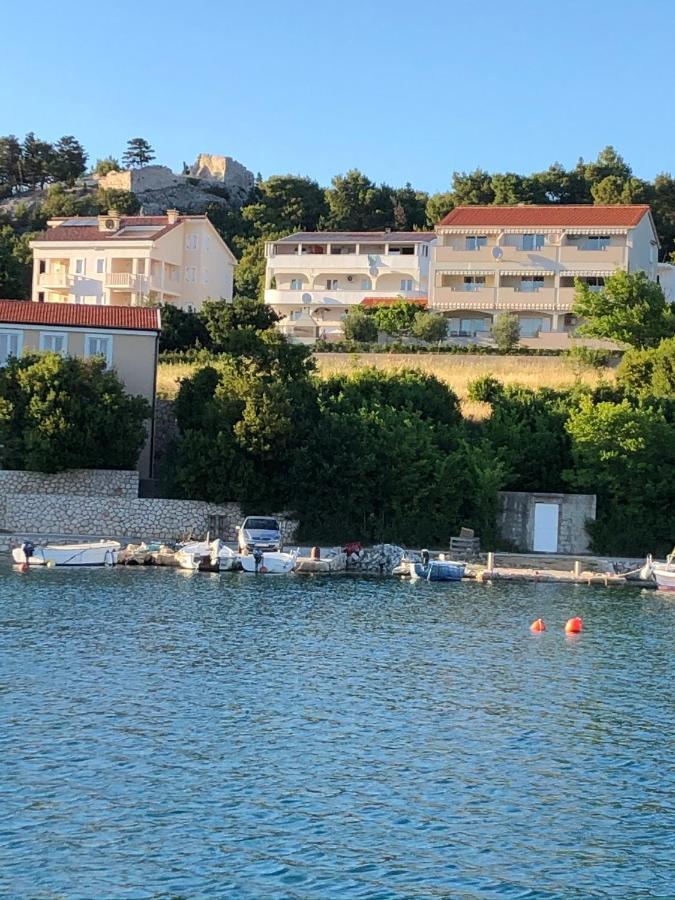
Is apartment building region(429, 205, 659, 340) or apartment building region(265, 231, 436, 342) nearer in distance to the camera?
apartment building region(429, 205, 659, 340)

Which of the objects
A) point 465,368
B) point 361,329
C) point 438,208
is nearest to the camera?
point 465,368

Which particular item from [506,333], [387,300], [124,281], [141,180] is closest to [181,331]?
[506,333]

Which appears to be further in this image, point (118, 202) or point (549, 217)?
point (118, 202)

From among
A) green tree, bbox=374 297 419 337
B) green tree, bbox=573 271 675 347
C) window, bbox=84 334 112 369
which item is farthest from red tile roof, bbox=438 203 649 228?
window, bbox=84 334 112 369

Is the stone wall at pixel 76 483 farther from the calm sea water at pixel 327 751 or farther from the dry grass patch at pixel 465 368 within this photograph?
the calm sea water at pixel 327 751

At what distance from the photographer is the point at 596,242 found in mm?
91625

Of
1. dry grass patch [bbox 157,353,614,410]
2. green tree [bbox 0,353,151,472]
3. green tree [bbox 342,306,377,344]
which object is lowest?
green tree [bbox 0,353,151,472]

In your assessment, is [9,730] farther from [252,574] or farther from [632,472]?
[632,472]

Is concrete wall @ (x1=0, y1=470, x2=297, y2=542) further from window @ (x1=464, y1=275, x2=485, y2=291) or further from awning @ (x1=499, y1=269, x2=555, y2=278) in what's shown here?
awning @ (x1=499, y1=269, x2=555, y2=278)

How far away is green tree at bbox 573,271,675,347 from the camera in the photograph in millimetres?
72875

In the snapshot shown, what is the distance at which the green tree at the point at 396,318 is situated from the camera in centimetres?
8525

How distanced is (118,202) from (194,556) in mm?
92365

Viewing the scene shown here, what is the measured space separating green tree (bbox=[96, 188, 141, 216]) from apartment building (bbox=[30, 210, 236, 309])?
3156 cm

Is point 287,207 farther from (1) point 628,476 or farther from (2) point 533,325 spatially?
(1) point 628,476
